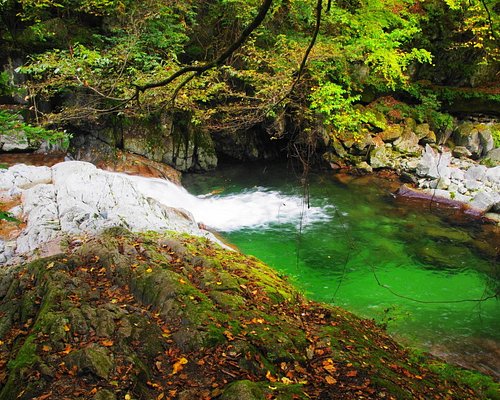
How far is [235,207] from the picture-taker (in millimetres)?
12742

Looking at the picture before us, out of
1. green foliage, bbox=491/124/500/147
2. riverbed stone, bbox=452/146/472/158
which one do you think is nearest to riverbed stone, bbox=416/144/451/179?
riverbed stone, bbox=452/146/472/158

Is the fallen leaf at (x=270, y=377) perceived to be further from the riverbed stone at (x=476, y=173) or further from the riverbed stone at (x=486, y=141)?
the riverbed stone at (x=486, y=141)

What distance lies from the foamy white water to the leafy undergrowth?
618 cm

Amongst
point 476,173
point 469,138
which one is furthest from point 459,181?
point 469,138

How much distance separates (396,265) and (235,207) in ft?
17.8

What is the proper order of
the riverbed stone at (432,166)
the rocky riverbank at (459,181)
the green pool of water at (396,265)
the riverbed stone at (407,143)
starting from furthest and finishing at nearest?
the riverbed stone at (407,143) → the riverbed stone at (432,166) → the rocky riverbank at (459,181) → the green pool of water at (396,265)

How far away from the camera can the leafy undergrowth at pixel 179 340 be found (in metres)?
3.19

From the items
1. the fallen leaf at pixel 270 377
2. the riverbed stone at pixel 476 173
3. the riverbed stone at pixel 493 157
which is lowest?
the riverbed stone at pixel 476 173

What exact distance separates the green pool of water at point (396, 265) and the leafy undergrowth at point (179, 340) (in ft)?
5.58

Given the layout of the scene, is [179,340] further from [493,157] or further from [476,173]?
[493,157]

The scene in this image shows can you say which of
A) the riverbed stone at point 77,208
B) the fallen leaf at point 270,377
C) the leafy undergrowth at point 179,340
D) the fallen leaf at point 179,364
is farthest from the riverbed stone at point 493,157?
the fallen leaf at point 179,364

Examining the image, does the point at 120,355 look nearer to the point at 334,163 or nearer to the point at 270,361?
the point at 270,361

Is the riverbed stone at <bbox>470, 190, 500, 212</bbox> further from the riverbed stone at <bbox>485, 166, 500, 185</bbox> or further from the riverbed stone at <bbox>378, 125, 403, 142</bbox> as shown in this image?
the riverbed stone at <bbox>378, 125, 403, 142</bbox>

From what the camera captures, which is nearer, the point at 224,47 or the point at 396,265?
the point at 396,265
